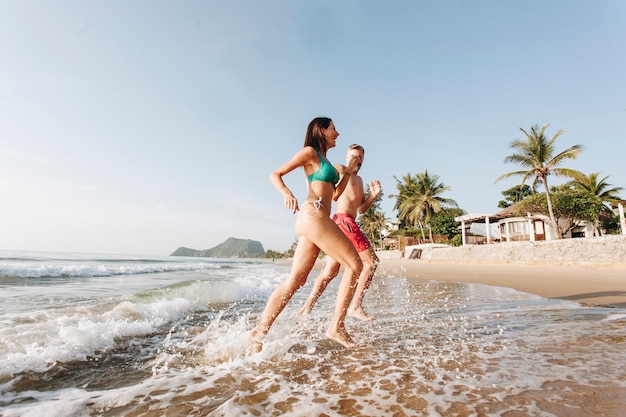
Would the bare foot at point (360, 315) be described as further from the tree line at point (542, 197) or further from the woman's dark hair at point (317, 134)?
the tree line at point (542, 197)

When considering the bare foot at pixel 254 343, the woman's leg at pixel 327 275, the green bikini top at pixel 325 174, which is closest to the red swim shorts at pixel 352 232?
the woman's leg at pixel 327 275

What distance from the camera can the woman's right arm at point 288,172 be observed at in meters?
2.63

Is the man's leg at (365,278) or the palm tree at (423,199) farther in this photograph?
the palm tree at (423,199)

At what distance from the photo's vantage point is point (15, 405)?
1.93 metres

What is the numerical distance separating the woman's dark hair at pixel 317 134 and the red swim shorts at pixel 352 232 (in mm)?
1312

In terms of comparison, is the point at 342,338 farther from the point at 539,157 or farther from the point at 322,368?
the point at 539,157

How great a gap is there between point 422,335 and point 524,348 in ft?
2.86

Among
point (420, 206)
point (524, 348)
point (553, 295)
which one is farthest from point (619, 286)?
point (420, 206)

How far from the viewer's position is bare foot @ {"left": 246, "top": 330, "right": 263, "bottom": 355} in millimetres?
2637

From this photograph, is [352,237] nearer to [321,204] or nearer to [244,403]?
[321,204]

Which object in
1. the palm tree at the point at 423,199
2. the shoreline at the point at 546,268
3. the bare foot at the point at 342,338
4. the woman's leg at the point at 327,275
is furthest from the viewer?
the palm tree at the point at 423,199

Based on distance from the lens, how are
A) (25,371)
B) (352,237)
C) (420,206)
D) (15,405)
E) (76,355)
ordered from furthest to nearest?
(420,206)
(352,237)
(76,355)
(25,371)
(15,405)

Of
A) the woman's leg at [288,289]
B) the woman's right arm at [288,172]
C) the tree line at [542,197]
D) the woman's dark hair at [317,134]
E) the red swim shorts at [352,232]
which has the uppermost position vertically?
the tree line at [542,197]

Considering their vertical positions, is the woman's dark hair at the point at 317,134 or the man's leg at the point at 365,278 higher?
the woman's dark hair at the point at 317,134
